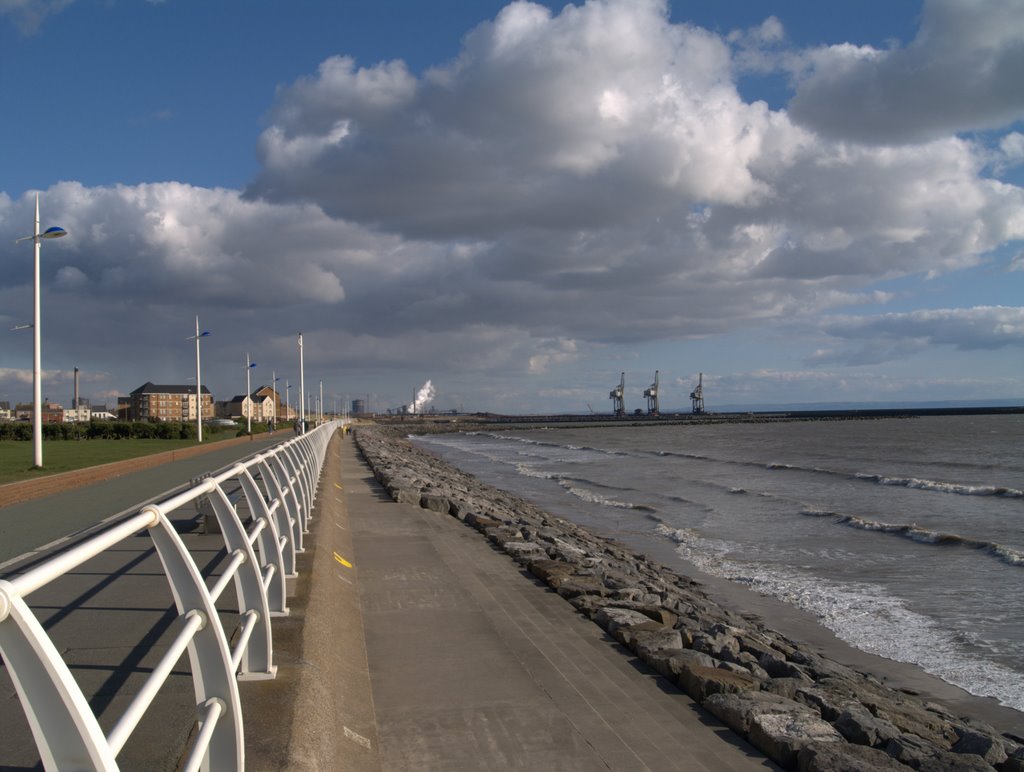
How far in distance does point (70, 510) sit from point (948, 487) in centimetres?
2643

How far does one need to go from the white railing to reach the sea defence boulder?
2912 millimetres

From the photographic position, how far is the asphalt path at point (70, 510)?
9.27 m

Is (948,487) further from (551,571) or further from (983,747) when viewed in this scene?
(983,747)

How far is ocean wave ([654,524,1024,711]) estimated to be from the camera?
8625 millimetres

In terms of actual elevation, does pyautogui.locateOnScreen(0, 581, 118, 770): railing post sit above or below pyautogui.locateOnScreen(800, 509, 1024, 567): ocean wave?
above

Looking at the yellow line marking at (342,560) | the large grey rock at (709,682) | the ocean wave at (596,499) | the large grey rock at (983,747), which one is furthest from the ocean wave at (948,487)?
the large grey rock at (709,682)

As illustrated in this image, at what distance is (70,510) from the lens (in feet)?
40.3

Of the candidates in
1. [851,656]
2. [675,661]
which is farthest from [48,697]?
[851,656]

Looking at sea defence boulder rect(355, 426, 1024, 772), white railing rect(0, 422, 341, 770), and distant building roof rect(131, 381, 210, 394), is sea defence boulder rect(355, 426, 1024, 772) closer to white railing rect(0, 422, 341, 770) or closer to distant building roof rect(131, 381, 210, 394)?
white railing rect(0, 422, 341, 770)

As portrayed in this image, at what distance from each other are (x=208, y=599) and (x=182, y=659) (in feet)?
6.40

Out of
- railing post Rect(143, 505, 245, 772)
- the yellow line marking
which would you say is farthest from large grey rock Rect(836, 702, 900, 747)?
the yellow line marking

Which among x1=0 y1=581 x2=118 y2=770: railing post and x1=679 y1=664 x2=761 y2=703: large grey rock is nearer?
x1=0 y1=581 x2=118 y2=770: railing post

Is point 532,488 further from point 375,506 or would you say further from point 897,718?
point 897,718

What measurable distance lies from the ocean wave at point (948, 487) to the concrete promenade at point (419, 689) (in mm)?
22916
